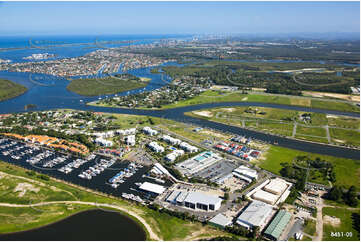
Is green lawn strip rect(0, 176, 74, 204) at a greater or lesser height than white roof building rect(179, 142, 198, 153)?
lesser

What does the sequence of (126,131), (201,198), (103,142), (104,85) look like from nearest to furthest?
(201,198) < (103,142) < (126,131) < (104,85)

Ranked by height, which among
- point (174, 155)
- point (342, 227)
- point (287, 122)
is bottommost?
point (342, 227)

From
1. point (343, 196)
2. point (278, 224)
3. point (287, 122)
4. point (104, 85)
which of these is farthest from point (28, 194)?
point (104, 85)

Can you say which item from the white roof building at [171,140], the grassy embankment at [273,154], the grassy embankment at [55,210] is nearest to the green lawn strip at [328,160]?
the grassy embankment at [273,154]

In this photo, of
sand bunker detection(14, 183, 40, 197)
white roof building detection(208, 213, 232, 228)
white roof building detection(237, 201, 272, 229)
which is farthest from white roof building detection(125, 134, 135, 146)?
white roof building detection(237, 201, 272, 229)

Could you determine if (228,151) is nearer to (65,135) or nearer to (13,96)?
A: (65,135)

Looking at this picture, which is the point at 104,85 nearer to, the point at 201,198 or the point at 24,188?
the point at 24,188

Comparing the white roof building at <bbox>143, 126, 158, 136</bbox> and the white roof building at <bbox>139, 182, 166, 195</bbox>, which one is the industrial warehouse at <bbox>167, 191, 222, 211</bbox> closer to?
the white roof building at <bbox>139, 182, 166, 195</bbox>

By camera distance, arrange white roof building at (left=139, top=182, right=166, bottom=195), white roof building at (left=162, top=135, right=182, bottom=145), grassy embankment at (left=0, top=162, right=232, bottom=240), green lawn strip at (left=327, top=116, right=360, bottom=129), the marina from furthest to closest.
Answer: green lawn strip at (left=327, top=116, right=360, bottom=129) → white roof building at (left=162, top=135, right=182, bottom=145) → the marina → white roof building at (left=139, top=182, right=166, bottom=195) → grassy embankment at (left=0, top=162, right=232, bottom=240)
